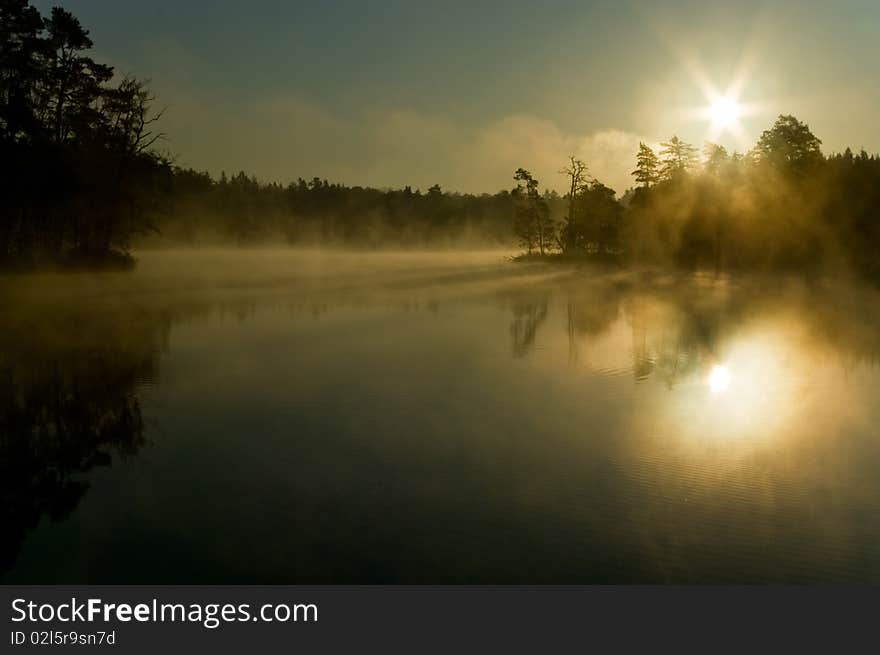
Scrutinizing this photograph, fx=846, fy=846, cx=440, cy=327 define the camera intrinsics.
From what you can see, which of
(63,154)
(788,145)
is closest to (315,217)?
(788,145)

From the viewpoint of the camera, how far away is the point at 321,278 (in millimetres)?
59875

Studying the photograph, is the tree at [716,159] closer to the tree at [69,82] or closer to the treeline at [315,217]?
the tree at [69,82]

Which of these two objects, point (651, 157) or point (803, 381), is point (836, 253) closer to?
point (651, 157)

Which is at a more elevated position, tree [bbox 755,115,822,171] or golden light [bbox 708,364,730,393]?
tree [bbox 755,115,822,171]

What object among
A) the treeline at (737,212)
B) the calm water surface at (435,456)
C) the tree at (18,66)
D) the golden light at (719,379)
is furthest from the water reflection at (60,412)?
the treeline at (737,212)

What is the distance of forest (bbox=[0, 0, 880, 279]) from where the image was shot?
4275cm

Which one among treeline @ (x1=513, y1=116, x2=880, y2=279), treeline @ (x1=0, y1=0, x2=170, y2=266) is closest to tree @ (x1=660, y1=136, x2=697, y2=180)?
treeline @ (x1=513, y1=116, x2=880, y2=279)

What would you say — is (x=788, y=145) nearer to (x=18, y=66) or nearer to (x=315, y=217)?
(x=18, y=66)

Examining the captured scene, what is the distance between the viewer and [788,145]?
7394 cm

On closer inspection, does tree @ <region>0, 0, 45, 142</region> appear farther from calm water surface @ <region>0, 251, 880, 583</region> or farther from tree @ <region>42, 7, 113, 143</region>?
calm water surface @ <region>0, 251, 880, 583</region>

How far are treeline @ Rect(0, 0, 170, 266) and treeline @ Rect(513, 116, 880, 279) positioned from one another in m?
44.3

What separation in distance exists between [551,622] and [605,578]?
84 centimetres

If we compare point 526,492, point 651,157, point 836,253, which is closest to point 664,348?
point 526,492

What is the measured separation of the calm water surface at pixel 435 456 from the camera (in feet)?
26.5
